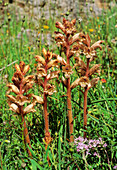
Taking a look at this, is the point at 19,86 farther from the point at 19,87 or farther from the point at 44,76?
the point at 44,76

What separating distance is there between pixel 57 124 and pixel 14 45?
2487 mm

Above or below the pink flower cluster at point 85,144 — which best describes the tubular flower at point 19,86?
above

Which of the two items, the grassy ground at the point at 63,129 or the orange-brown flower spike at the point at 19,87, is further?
the grassy ground at the point at 63,129

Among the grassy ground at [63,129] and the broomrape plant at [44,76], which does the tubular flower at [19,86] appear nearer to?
the broomrape plant at [44,76]

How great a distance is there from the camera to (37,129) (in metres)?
2.27

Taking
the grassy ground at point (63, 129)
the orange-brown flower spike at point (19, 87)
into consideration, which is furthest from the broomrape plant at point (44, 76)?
the grassy ground at point (63, 129)

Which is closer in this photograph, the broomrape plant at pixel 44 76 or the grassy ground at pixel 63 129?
the broomrape plant at pixel 44 76

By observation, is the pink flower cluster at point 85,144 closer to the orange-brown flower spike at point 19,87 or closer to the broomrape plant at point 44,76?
the broomrape plant at point 44,76

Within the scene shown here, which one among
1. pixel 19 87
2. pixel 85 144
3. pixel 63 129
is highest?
pixel 19 87

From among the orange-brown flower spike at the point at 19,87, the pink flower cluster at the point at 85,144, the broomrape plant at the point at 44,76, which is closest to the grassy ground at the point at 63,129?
the pink flower cluster at the point at 85,144

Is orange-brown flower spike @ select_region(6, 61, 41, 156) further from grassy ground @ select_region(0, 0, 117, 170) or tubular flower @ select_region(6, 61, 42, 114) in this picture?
grassy ground @ select_region(0, 0, 117, 170)

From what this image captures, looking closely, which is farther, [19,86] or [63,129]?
[63,129]

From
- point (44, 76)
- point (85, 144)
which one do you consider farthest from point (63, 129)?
point (44, 76)

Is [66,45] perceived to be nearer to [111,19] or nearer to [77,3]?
[111,19]
